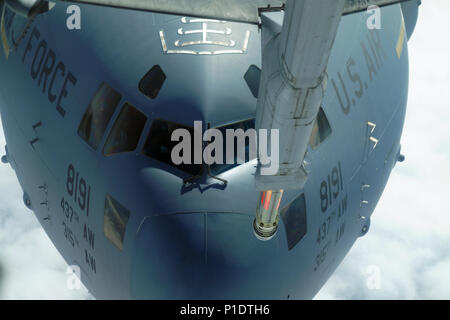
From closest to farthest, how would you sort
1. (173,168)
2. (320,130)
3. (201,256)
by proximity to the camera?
(201,256)
(173,168)
(320,130)

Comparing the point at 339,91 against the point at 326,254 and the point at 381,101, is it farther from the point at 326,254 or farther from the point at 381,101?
the point at 326,254

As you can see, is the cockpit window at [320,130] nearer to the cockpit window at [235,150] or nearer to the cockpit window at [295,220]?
the cockpit window at [295,220]

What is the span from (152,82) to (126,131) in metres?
1.14

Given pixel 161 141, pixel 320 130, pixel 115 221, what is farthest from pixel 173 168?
pixel 320 130

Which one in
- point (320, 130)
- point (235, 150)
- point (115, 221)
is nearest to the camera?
point (235, 150)

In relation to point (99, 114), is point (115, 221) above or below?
below

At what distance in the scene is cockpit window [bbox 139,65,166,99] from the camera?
1371 cm

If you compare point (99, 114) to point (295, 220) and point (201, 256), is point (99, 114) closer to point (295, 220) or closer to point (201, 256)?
point (201, 256)

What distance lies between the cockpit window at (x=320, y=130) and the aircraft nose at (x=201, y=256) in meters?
2.49

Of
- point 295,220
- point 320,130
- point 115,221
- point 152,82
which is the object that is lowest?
point 295,220

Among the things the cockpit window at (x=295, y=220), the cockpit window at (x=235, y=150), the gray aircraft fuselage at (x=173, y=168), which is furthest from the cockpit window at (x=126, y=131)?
the cockpit window at (x=295, y=220)

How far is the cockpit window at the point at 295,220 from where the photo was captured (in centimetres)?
1370

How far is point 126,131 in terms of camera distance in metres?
13.8
